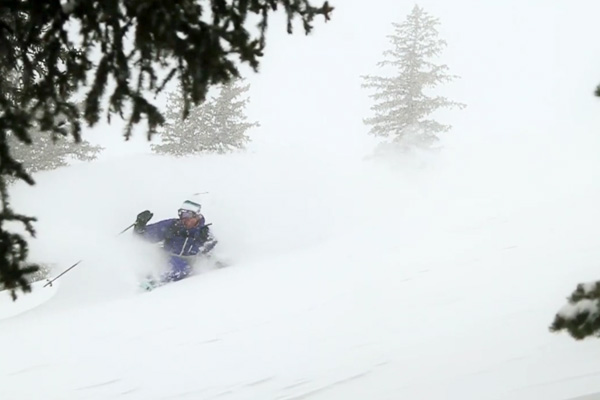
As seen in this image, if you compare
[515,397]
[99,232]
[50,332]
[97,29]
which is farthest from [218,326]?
[99,232]

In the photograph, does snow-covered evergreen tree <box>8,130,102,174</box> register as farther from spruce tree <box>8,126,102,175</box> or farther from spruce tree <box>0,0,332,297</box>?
spruce tree <box>0,0,332,297</box>

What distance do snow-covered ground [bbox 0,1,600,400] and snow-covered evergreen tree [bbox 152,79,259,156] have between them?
71 centimetres

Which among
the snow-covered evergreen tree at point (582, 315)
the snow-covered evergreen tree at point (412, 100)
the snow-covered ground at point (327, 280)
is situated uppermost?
the snow-covered evergreen tree at point (412, 100)

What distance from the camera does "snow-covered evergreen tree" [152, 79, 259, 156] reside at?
21.2m

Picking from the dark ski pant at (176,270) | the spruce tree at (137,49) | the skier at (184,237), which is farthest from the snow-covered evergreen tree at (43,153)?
the spruce tree at (137,49)

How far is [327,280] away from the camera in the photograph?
8383mm

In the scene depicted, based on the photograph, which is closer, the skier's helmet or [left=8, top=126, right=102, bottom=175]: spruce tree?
the skier's helmet

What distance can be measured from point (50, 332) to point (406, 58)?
1759 centimetres

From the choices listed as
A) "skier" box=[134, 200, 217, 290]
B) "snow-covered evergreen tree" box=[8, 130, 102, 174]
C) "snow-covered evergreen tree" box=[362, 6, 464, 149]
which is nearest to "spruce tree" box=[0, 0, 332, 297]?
"skier" box=[134, 200, 217, 290]

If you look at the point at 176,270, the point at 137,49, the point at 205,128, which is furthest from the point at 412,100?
the point at 137,49

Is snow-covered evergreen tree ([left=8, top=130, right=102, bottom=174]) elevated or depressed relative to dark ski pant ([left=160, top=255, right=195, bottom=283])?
elevated

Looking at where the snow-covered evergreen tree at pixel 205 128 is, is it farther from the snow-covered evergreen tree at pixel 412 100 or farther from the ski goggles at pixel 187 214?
the ski goggles at pixel 187 214

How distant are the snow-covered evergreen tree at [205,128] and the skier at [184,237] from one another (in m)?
9.62

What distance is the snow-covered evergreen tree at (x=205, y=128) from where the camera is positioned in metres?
21.2
